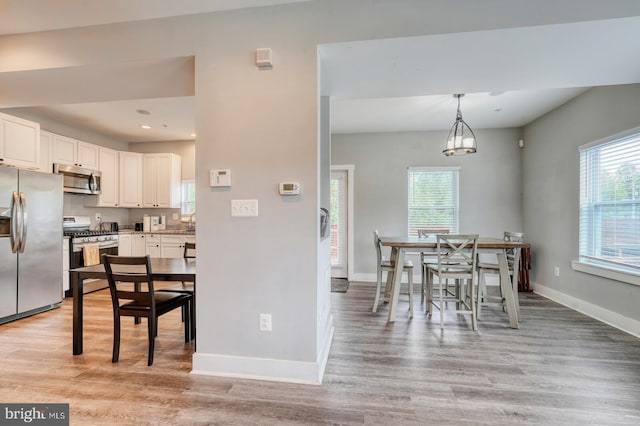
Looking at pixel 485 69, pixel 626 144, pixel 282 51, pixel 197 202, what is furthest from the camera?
pixel 626 144

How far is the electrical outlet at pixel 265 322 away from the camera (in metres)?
2.11

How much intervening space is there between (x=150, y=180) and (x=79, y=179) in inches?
44.2

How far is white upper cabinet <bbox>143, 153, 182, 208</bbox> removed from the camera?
5.61m

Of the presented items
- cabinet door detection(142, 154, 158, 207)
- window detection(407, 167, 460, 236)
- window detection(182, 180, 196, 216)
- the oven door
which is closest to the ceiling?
window detection(407, 167, 460, 236)

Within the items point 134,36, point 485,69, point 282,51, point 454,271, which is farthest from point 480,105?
point 134,36

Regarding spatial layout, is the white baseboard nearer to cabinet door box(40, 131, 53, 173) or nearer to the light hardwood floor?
the light hardwood floor

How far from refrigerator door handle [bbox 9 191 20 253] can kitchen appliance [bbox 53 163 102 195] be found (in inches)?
40.6

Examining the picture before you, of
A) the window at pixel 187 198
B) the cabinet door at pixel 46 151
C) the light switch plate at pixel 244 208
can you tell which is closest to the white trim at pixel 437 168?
the light switch plate at pixel 244 208

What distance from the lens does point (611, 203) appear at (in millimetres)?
3287

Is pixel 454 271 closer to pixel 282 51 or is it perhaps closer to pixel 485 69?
pixel 485 69

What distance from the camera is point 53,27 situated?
2.31 metres

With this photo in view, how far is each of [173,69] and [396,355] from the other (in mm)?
2960

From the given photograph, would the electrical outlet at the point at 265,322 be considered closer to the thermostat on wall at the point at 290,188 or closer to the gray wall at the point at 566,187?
the thermostat on wall at the point at 290,188

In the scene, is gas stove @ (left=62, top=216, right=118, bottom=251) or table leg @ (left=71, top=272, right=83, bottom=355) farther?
gas stove @ (left=62, top=216, right=118, bottom=251)
